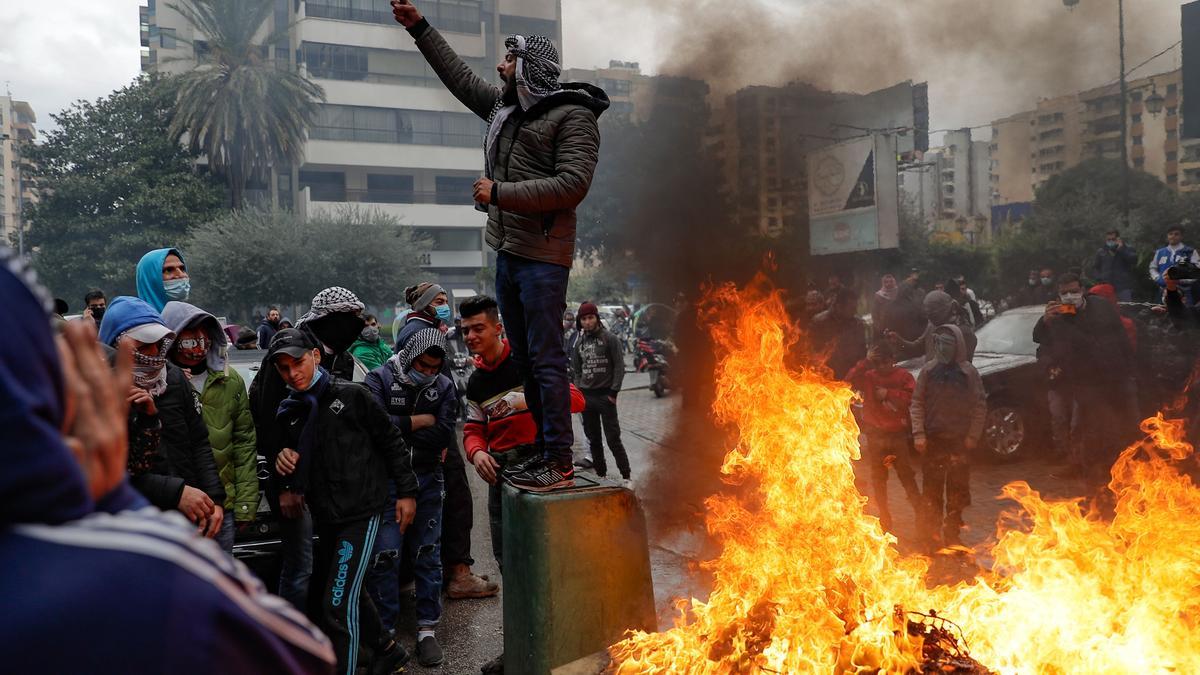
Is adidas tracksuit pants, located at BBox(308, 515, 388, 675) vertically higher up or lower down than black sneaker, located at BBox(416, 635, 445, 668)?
higher up

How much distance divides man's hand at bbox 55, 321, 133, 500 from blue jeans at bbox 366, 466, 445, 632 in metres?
3.37

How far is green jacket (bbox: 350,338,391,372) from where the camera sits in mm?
7289

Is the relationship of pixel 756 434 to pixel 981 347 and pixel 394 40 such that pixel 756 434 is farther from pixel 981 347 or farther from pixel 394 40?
pixel 394 40

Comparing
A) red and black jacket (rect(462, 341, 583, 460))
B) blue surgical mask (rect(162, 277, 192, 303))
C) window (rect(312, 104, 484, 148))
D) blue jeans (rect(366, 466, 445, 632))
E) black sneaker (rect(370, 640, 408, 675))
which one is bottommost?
black sneaker (rect(370, 640, 408, 675))

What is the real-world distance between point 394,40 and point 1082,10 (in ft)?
144

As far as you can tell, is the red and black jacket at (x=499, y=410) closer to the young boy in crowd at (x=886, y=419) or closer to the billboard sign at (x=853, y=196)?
the young boy in crowd at (x=886, y=419)

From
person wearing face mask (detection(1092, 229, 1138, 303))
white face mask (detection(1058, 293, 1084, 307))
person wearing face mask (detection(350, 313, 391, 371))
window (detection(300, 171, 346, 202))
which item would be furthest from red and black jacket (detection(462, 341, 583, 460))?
window (detection(300, 171, 346, 202))

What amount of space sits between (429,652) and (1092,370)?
6.70 meters

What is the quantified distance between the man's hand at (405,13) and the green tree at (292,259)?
33.7 metres

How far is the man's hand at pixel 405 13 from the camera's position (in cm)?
382

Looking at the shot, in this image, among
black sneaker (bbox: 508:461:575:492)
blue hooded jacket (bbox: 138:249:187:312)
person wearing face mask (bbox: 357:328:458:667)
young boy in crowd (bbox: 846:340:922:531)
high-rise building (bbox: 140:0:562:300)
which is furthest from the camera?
high-rise building (bbox: 140:0:562:300)

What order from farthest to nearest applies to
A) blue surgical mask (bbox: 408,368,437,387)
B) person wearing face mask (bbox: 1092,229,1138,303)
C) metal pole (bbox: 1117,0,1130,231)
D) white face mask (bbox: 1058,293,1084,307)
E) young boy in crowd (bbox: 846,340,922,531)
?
1. person wearing face mask (bbox: 1092,229,1138,303)
2. metal pole (bbox: 1117,0,1130,231)
3. white face mask (bbox: 1058,293,1084,307)
4. young boy in crowd (bbox: 846,340,922,531)
5. blue surgical mask (bbox: 408,368,437,387)

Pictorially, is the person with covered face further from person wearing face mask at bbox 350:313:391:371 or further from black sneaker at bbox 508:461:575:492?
person wearing face mask at bbox 350:313:391:371

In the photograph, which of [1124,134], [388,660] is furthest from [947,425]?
[1124,134]
